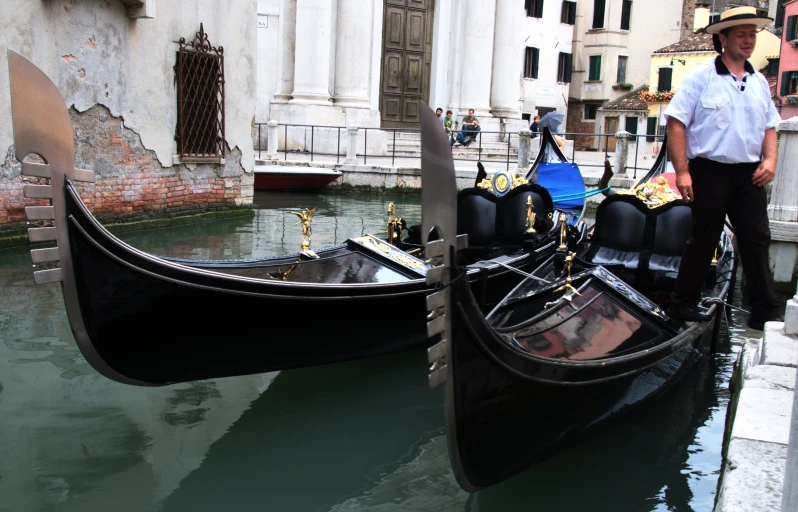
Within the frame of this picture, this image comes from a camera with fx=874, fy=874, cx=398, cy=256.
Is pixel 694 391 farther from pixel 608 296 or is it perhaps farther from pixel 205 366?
pixel 205 366

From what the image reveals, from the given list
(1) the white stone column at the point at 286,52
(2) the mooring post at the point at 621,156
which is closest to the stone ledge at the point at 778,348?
(2) the mooring post at the point at 621,156

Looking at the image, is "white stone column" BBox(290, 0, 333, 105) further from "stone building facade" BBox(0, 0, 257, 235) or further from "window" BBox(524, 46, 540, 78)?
"window" BBox(524, 46, 540, 78)

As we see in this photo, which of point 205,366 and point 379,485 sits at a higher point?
point 205,366

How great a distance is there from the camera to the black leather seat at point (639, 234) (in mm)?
3605

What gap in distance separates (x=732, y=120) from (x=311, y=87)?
31.6 ft

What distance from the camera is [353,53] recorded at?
1169 cm

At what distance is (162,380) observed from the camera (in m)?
2.85

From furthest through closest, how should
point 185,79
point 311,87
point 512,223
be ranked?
point 311,87
point 185,79
point 512,223

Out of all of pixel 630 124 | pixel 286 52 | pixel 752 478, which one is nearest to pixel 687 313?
pixel 752 478

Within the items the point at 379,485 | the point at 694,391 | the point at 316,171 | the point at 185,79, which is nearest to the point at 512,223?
the point at 694,391

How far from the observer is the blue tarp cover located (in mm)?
5309

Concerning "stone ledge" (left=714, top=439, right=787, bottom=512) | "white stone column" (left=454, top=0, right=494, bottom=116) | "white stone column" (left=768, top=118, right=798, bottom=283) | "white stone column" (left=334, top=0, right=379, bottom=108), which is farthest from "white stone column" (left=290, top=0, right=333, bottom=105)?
"stone ledge" (left=714, top=439, right=787, bottom=512)

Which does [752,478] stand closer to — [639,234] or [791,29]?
[639,234]

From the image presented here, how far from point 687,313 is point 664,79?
57.7 ft
